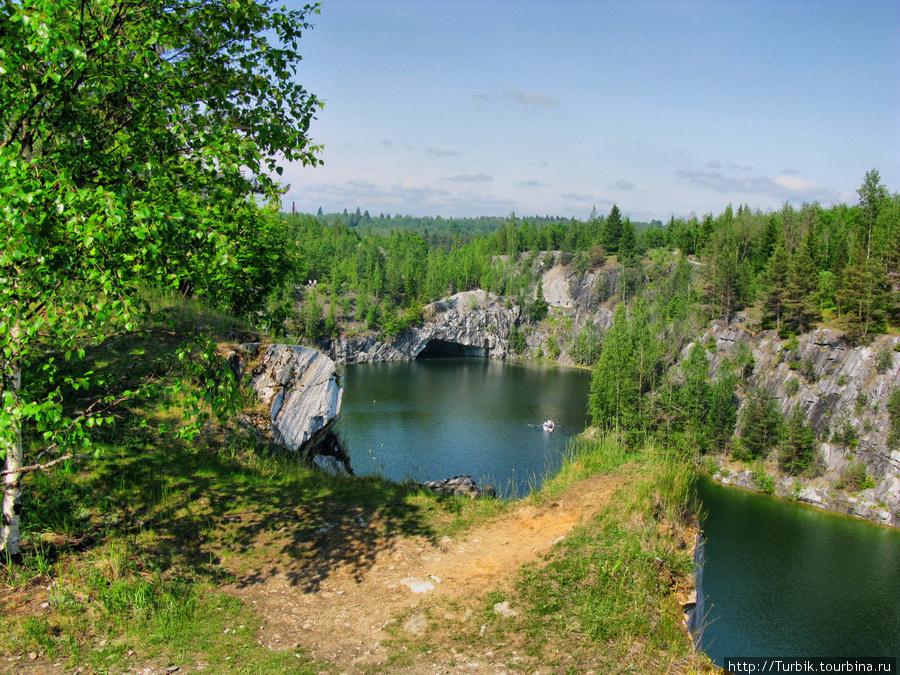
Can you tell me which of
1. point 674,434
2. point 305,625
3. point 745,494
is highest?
point 305,625

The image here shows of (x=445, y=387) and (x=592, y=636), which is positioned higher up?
(x=592, y=636)

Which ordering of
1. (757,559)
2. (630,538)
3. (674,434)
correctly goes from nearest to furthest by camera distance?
(630,538), (757,559), (674,434)

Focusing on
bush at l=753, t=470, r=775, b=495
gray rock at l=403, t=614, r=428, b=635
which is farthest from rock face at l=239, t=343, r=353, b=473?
bush at l=753, t=470, r=775, b=495

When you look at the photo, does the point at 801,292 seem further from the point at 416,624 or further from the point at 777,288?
the point at 416,624

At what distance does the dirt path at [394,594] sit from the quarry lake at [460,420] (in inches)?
541

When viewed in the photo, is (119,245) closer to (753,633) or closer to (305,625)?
(305,625)

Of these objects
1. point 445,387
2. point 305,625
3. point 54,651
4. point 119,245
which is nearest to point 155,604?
point 54,651

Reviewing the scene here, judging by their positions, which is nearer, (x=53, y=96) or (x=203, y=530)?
(x=53, y=96)

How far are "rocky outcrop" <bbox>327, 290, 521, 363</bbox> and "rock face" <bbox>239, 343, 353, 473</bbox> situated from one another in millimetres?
94778

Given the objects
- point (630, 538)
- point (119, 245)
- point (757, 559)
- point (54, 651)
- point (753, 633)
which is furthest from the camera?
point (757, 559)

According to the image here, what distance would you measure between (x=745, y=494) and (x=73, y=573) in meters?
54.8

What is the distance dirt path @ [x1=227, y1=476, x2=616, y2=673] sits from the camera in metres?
5.95

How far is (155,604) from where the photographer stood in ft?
20.5

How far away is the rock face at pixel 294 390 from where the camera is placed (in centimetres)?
1280
